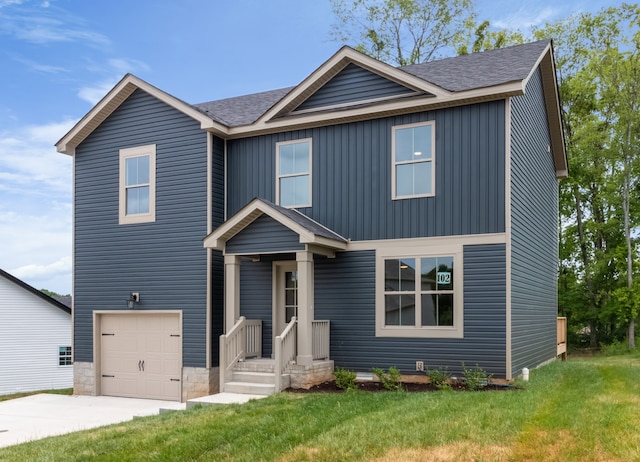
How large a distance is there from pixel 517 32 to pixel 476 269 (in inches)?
829

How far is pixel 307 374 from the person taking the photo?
11141 millimetres

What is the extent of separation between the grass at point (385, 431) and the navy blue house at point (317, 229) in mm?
2288

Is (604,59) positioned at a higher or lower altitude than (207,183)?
higher

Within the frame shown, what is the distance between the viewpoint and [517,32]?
28516 millimetres

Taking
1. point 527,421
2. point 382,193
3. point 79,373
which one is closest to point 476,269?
point 382,193

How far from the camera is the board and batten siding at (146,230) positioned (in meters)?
13.4

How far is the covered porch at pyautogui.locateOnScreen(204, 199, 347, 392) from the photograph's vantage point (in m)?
11.3

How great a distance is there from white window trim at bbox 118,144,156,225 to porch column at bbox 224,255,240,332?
275cm

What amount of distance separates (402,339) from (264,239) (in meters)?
3.26

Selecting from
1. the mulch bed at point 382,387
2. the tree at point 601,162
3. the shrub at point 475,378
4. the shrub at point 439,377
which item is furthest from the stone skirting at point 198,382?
the tree at point 601,162

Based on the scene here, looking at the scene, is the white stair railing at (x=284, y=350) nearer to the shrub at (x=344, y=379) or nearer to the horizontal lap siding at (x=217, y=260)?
the shrub at (x=344, y=379)

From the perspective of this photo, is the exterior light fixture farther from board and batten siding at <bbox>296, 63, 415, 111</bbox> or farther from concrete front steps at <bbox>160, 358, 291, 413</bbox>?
board and batten siding at <bbox>296, 63, 415, 111</bbox>

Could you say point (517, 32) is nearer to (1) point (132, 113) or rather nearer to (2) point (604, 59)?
(2) point (604, 59)

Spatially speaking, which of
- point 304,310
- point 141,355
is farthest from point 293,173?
point 141,355
